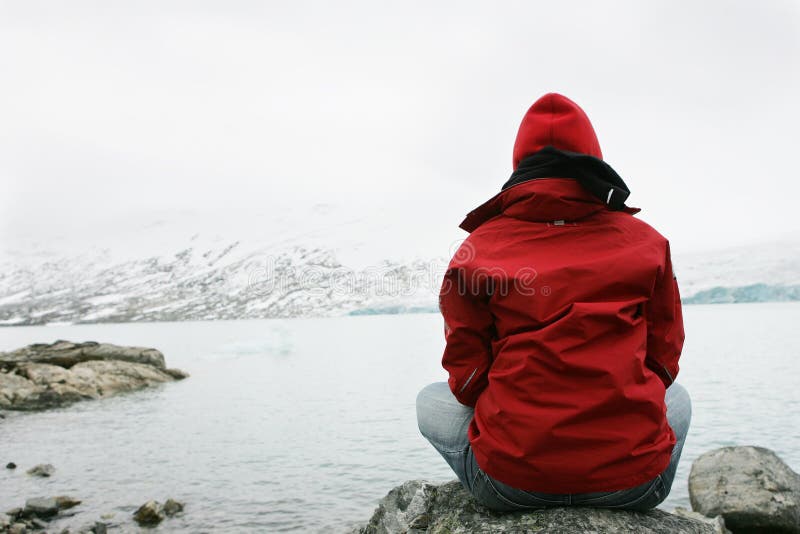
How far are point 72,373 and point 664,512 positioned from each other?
78.7ft

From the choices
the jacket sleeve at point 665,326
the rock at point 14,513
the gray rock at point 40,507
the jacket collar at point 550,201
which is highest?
the jacket collar at point 550,201

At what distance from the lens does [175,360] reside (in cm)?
4203

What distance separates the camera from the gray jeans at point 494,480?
2.62m

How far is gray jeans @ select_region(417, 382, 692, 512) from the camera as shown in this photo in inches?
103

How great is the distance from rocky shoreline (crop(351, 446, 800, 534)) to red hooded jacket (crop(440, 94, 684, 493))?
0.38m

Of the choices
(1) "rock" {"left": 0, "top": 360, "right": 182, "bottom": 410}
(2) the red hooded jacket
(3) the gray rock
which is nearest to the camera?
(2) the red hooded jacket

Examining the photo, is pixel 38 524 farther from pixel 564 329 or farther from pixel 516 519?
pixel 564 329

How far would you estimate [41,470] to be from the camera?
35.7 feet

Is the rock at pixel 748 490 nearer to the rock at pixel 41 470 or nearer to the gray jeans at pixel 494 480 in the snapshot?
the gray jeans at pixel 494 480

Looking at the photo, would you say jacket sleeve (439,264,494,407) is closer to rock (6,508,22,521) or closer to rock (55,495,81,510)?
rock (6,508,22,521)

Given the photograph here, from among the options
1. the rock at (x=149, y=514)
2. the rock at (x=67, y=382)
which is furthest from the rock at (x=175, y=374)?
→ the rock at (x=149, y=514)

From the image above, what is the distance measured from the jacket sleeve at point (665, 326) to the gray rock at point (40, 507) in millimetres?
9338

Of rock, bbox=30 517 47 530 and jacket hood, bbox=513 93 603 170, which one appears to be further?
rock, bbox=30 517 47 530

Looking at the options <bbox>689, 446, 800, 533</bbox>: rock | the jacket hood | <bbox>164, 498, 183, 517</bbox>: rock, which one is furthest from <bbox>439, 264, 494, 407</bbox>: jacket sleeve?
<bbox>164, 498, 183, 517</bbox>: rock
